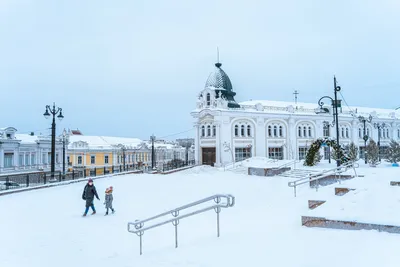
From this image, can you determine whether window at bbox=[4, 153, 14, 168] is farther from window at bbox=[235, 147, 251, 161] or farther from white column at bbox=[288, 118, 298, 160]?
white column at bbox=[288, 118, 298, 160]

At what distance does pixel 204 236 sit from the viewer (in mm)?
8383

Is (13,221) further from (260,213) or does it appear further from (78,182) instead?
(78,182)

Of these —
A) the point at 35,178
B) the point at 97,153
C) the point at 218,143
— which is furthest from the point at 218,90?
the point at 97,153

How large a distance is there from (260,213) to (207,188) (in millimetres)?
9104

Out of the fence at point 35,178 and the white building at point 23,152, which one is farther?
the white building at point 23,152

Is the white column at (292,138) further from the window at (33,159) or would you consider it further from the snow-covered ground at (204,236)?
the window at (33,159)

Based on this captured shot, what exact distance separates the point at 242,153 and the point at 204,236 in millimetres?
32656

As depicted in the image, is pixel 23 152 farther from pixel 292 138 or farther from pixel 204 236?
pixel 204 236

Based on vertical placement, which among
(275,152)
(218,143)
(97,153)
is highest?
(218,143)

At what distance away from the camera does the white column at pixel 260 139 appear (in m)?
41.1

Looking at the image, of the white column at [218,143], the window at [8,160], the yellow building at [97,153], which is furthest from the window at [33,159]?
the white column at [218,143]

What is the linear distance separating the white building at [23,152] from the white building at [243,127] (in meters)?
22.9

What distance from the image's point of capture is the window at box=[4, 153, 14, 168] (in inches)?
1597

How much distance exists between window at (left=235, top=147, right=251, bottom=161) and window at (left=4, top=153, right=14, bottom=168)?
28.4m
